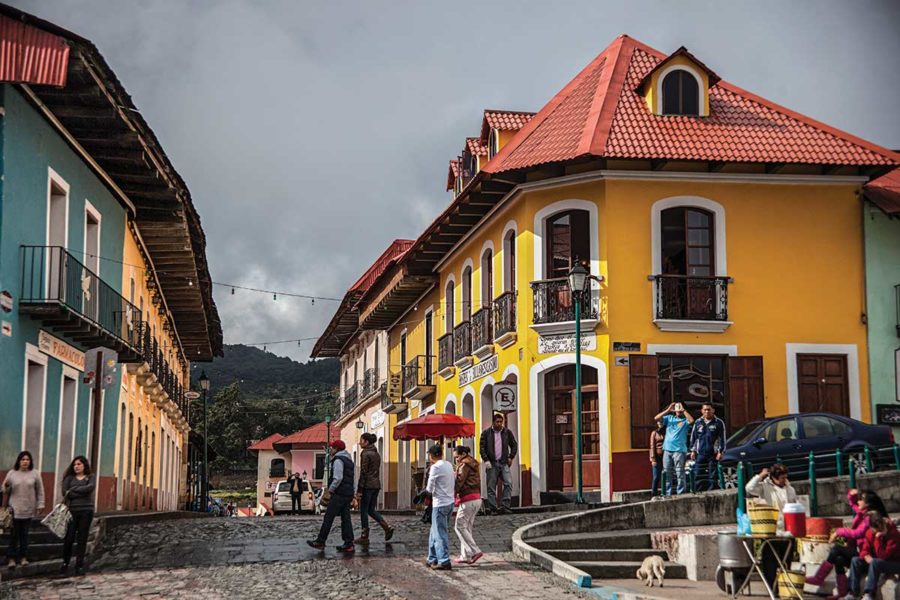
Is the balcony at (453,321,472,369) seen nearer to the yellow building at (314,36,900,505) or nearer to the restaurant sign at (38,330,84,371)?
the yellow building at (314,36,900,505)

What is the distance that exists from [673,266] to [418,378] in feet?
41.5

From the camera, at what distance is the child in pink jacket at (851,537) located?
13633 millimetres

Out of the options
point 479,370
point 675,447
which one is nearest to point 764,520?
point 675,447

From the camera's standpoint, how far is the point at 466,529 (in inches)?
647

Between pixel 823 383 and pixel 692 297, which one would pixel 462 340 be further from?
pixel 823 383

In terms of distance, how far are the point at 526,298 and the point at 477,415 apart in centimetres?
492

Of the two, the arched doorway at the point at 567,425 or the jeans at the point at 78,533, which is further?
the arched doorway at the point at 567,425

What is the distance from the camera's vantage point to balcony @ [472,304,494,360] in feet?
98.0

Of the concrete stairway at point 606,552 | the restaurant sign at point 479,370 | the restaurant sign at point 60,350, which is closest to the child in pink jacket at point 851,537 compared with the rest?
the concrete stairway at point 606,552

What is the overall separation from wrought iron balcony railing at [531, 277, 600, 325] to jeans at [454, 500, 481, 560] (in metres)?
10.3

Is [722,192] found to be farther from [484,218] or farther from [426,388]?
[426,388]

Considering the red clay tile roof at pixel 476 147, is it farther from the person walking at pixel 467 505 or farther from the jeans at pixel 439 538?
the jeans at pixel 439 538

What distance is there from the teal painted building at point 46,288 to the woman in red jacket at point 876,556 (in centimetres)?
956

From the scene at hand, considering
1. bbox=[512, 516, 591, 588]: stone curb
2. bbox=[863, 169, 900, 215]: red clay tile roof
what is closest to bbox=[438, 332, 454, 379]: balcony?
bbox=[863, 169, 900, 215]: red clay tile roof
